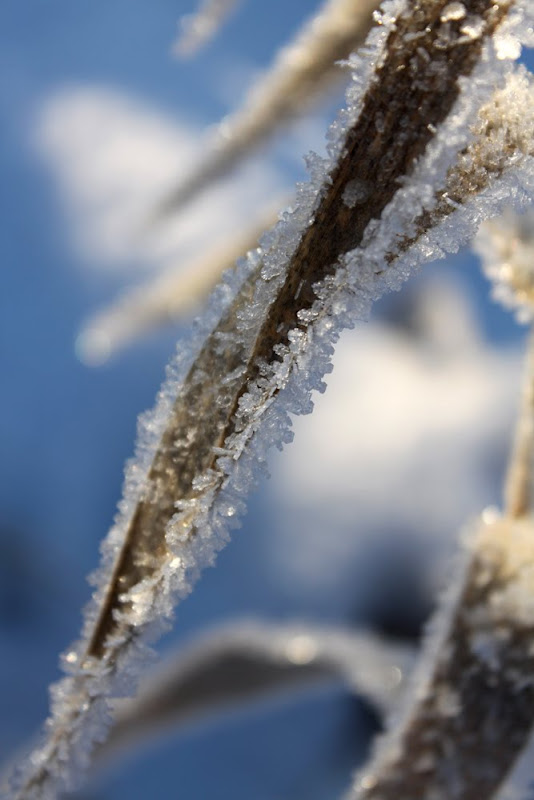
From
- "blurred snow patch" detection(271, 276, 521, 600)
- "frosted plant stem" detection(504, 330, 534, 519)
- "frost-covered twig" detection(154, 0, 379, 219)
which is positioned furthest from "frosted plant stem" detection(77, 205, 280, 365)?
"blurred snow patch" detection(271, 276, 521, 600)

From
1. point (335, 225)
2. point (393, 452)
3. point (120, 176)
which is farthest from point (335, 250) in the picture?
point (120, 176)

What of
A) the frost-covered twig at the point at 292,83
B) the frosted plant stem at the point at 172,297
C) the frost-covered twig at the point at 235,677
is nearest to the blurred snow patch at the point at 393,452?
the frosted plant stem at the point at 172,297

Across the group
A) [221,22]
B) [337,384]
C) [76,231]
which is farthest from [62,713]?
[76,231]

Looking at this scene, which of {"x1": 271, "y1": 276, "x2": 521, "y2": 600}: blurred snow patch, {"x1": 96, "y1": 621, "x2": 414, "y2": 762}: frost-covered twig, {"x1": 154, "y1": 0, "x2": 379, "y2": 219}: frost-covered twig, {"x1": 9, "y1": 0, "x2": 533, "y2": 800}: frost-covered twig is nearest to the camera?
{"x1": 9, "y1": 0, "x2": 533, "y2": 800}: frost-covered twig

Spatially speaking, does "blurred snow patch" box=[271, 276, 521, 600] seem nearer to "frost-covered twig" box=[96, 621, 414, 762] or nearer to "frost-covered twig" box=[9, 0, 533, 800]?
"frost-covered twig" box=[96, 621, 414, 762]

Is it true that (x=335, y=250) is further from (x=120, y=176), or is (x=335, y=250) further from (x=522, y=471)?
(x=120, y=176)

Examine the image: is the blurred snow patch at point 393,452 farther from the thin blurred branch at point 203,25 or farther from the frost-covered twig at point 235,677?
the thin blurred branch at point 203,25
